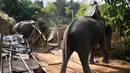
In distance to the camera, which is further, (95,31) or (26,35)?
(26,35)

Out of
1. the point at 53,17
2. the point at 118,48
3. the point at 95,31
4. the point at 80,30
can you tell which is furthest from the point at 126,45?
the point at 53,17

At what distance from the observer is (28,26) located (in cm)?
1315

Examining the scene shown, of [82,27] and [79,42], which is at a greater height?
[82,27]

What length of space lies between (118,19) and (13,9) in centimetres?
2094

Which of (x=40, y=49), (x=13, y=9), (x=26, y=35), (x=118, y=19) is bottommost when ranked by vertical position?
(x=40, y=49)

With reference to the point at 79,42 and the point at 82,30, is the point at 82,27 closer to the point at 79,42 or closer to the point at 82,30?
the point at 82,30

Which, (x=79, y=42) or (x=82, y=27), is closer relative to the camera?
(x=79, y=42)

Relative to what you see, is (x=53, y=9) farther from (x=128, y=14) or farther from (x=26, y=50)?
(x=128, y=14)

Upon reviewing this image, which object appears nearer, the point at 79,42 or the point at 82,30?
the point at 79,42

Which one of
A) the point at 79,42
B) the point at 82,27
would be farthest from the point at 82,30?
the point at 79,42

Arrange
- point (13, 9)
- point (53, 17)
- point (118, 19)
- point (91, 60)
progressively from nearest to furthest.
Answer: point (118, 19), point (91, 60), point (13, 9), point (53, 17)

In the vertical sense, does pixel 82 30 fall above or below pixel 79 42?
above

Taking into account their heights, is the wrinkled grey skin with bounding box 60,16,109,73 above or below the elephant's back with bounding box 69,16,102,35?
below

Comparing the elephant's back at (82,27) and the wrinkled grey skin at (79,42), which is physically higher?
the elephant's back at (82,27)
